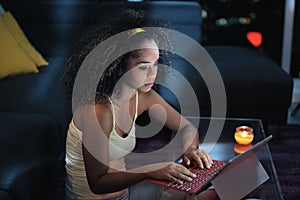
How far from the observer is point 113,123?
1.51 metres

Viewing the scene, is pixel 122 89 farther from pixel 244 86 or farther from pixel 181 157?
pixel 244 86

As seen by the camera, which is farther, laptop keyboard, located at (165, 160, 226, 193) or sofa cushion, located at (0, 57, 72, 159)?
sofa cushion, located at (0, 57, 72, 159)

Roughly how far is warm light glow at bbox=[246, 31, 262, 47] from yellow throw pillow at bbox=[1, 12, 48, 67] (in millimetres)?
1695

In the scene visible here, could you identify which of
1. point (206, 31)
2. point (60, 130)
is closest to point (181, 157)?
point (60, 130)

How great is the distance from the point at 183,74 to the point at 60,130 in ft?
2.69

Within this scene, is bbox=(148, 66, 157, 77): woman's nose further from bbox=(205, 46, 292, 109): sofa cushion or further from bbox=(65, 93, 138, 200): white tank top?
bbox=(205, 46, 292, 109): sofa cushion

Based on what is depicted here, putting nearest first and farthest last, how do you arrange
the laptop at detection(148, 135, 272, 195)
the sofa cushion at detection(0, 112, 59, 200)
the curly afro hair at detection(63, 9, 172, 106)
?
the laptop at detection(148, 135, 272, 195), the curly afro hair at detection(63, 9, 172, 106), the sofa cushion at detection(0, 112, 59, 200)

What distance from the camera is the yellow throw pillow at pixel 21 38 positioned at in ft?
9.42

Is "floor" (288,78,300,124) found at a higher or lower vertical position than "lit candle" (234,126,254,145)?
lower

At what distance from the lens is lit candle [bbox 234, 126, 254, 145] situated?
6.64ft

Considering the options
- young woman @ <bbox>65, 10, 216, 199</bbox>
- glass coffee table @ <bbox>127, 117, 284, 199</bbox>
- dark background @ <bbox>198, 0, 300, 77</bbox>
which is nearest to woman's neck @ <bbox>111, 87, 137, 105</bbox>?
young woman @ <bbox>65, 10, 216, 199</bbox>

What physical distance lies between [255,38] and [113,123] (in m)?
2.54

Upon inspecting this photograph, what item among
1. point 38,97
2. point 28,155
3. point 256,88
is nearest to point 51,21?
point 38,97

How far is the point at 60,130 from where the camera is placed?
7.18 ft
